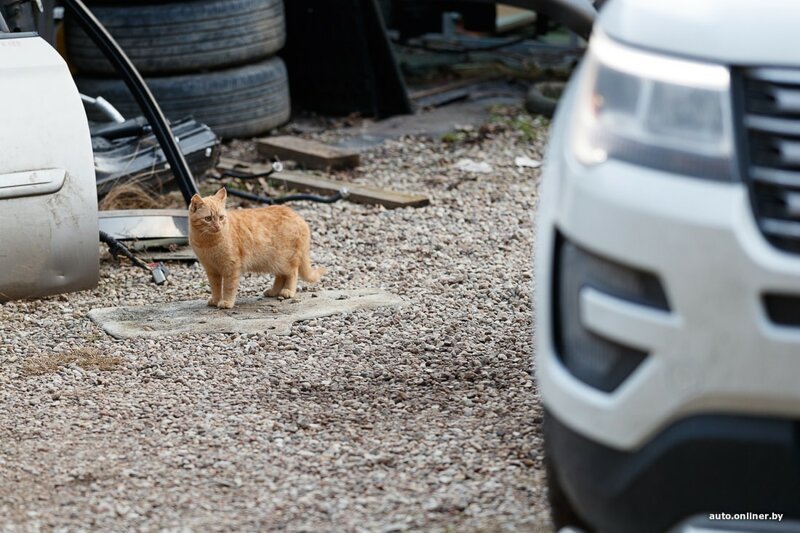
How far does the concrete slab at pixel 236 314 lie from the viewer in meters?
4.79

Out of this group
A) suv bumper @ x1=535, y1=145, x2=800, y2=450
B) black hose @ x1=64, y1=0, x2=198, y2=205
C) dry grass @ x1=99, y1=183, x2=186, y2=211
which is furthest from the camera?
dry grass @ x1=99, y1=183, x2=186, y2=211

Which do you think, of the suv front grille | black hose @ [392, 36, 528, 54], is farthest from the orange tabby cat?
black hose @ [392, 36, 528, 54]

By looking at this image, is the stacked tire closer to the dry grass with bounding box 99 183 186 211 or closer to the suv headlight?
the dry grass with bounding box 99 183 186 211

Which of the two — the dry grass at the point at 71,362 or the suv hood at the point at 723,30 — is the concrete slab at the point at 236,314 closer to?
the dry grass at the point at 71,362

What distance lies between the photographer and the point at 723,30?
212cm

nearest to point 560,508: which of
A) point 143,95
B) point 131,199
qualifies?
Answer: point 143,95

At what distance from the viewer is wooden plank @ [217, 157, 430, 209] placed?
6977mm

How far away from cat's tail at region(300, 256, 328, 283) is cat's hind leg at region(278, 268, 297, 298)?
0.08 meters

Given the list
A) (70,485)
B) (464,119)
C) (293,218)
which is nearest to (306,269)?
(293,218)

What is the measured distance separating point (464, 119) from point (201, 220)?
4.64 meters

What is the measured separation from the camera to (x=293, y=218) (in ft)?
17.0

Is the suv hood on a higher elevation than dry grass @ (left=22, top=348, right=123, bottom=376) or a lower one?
higher

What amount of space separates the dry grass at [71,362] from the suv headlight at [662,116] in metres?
2.69

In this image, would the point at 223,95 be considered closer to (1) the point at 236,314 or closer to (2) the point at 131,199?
(2) the point at 131,199
